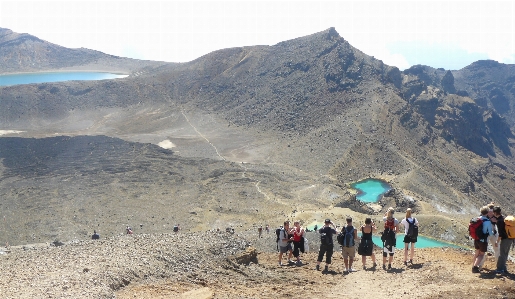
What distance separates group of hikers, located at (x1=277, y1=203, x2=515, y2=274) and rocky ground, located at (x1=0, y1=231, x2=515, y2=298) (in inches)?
16.7

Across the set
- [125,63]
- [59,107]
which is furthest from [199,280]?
[125,63]

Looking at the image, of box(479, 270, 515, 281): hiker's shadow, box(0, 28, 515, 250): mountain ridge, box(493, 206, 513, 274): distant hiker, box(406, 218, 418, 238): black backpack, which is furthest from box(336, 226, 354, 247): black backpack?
box(0, 28, 515, 250): mountain ridge

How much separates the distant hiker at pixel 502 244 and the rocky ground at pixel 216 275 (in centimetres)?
31

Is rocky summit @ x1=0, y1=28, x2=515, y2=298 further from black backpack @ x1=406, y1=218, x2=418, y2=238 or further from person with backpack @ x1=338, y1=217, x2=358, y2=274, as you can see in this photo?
person with backpack @ x1=338, y1=217, x2=358, y2=274

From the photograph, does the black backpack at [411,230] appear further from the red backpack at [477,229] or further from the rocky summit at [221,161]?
the red backpack at [477,229]

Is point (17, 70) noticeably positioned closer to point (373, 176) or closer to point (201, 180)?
point (201, 180)


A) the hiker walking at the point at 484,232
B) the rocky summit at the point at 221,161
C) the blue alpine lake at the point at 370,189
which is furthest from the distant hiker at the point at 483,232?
the blue alpine lake at the point at 370,189

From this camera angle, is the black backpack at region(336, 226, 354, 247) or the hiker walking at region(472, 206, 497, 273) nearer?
the hiker walking at region(472, 206, 497, 273)

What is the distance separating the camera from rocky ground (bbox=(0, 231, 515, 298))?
12.9 m

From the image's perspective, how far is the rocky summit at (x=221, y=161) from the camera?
1839 centimetres

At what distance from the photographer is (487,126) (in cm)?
14588

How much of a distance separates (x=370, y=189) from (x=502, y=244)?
46569 mm

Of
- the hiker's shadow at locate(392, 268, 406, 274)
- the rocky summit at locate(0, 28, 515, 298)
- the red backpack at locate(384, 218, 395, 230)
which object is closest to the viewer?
the hiker's shadow at locate(392, 268, 406, 274)

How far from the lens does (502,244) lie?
13398 millimetres
